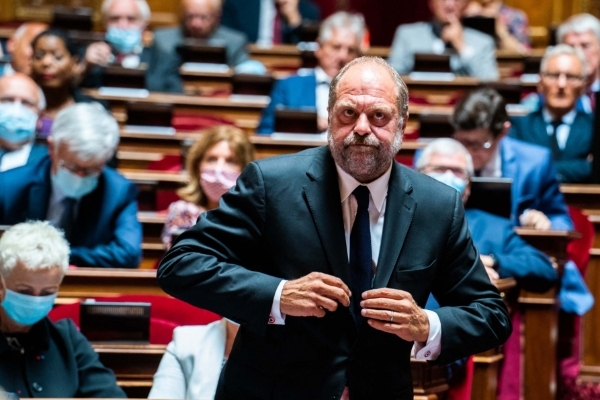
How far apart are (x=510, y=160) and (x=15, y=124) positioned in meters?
1.45

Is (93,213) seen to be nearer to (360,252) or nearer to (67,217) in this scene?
(67,217)

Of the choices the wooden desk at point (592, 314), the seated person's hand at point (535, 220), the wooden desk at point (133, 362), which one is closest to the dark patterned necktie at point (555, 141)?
the wooden desk at point (592, 314)

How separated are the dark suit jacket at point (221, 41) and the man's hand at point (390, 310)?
3.40 meters

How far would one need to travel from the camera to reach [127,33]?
14.9 ft

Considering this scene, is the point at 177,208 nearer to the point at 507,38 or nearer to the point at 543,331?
the point at 543,331

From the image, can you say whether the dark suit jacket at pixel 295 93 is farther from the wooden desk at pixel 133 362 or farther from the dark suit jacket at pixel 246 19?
the wooden desk at pixel 133 362

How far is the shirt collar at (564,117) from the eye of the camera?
3555 millimetres

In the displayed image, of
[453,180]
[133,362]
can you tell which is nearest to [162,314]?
[133,362]

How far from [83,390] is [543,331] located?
116cm

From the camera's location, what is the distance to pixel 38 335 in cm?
193

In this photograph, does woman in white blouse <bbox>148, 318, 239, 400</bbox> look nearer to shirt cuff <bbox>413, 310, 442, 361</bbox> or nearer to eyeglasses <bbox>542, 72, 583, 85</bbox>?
shirt cuff <bbox>413, 310, 442, 361</bbox>

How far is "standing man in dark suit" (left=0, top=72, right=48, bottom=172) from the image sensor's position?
3062mm

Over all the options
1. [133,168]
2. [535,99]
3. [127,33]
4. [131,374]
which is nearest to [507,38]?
[535,99]

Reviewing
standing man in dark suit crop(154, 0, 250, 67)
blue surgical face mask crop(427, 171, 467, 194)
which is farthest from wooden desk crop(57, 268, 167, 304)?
standing man in dark suit crop(154, 0, 250, 67)
